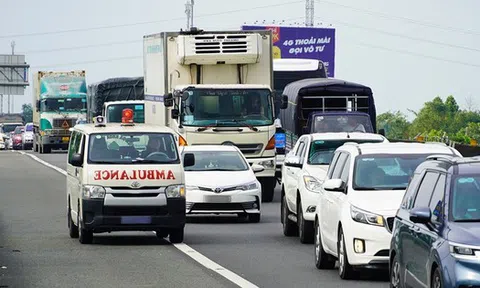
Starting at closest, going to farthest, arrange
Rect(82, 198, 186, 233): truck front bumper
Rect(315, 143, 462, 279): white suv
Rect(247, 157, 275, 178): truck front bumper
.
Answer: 1. Rect(315, 143, 462, 279): white suv
2. Rect(82, 198, 186, 233): truck front bumper
3. Rect(247, 157, 275, 178): truck front bumper

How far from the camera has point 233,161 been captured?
27.0 meters

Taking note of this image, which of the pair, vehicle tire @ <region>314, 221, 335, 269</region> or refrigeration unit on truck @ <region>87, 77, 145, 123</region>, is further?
refrigeration unit on truck @ <region>87, 77, 145, 123</region>

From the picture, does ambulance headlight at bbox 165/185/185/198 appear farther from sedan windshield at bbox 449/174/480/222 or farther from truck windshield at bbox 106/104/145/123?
truck windshield at bbox 106/104/145/123

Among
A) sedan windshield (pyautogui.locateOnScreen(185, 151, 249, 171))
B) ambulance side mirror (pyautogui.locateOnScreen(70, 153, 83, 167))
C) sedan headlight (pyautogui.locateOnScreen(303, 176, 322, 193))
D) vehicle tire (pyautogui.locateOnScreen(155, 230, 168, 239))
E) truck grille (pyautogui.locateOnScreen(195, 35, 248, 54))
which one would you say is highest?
truck grille (pyautogui.locateOnScreen(195, 35, 248, 54))

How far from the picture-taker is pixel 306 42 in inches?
4117

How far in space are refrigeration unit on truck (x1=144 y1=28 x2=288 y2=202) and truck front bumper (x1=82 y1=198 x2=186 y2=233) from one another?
36.8 feet

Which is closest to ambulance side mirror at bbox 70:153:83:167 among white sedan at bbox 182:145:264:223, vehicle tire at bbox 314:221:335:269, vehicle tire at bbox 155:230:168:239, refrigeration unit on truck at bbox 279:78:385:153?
vehicle tire at bbox 155:230:168:239

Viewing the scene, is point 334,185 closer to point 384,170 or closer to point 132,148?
point 384,170

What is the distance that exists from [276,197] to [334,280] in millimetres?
19267

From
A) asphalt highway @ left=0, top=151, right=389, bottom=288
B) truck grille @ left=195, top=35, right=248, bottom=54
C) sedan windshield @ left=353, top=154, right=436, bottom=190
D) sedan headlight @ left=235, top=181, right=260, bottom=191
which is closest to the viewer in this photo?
asphalt highway @ left=0, top=151, right=389, bottom=288

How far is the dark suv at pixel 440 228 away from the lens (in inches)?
422

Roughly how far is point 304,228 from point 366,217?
5737 mm

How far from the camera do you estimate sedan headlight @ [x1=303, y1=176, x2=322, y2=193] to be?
2111cm

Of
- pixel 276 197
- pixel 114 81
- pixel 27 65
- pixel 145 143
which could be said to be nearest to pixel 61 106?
pixel 114 81
